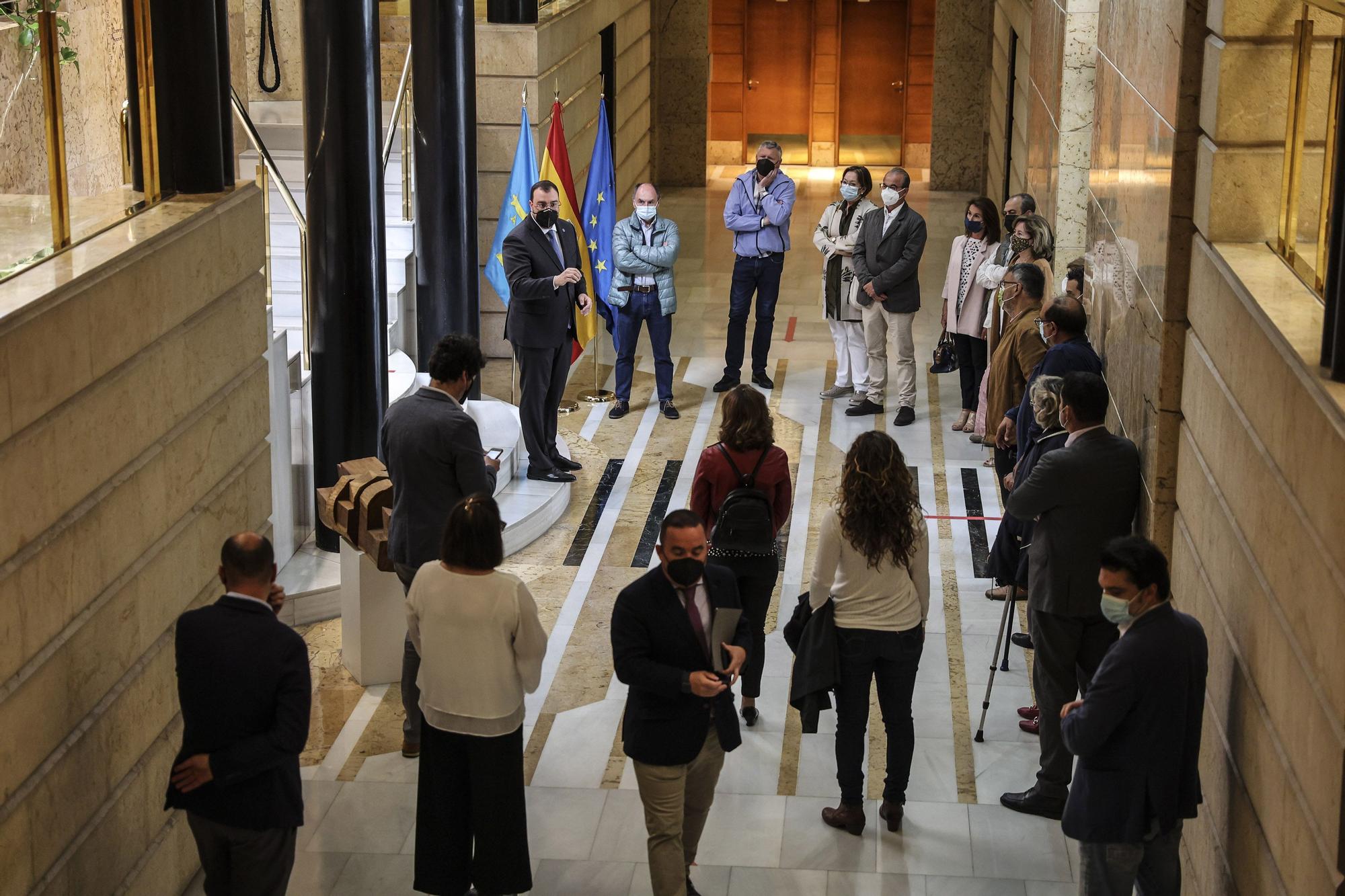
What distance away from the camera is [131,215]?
505 cm

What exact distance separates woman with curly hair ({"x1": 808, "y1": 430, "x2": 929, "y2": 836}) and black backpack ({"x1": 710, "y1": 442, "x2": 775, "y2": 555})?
0.65 meters

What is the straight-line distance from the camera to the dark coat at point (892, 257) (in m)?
10.6

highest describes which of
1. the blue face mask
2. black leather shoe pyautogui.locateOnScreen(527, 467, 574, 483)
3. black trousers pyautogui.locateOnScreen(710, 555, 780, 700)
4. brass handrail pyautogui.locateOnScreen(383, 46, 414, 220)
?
brass handrail pyautogui.locateOnScreen(383, 46, 414, 220)

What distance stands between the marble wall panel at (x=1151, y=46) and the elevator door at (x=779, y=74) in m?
16.7

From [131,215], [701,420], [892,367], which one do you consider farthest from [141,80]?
[892,367]

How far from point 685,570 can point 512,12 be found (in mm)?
8185

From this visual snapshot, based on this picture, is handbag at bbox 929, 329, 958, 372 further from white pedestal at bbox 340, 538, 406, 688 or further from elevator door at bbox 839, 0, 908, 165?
elevator door at bbox 839, 0, 908, 165

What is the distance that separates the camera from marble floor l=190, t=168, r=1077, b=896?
17.9 ft

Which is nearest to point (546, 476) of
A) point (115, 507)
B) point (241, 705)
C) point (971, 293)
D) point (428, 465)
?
point (971, 293)

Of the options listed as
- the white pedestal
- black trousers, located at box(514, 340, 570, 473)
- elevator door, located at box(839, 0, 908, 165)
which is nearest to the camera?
the white pedestal

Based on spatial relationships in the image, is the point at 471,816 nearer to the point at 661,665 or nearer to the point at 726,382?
the point at 661,665

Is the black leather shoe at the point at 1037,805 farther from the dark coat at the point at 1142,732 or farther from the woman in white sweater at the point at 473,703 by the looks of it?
the woman in white sweater at the point at 473,703

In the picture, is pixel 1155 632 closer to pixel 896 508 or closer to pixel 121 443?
pixel 896 508

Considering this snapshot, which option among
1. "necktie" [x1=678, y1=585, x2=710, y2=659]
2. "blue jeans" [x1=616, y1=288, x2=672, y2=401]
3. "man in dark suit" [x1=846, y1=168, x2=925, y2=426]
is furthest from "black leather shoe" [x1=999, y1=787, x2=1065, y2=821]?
"blue jeans" [x1=616, y1=288, x2=672, y2=401]
